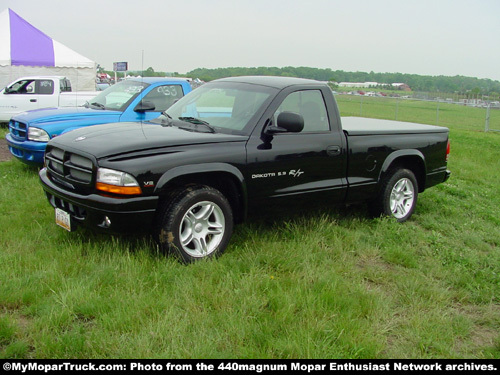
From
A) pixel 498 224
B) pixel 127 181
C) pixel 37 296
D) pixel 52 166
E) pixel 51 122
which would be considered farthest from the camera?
pixel 51 122

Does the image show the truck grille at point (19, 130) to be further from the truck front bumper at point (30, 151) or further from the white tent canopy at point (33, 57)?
the white tent canopy at point (33, 57)

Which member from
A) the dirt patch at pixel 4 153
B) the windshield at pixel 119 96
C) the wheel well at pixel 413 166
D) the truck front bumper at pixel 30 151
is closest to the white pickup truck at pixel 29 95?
the dirt patch at pixel 4 153

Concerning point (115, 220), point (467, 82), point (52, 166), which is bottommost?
point (115, 220)

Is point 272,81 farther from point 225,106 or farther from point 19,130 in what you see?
point 19,130

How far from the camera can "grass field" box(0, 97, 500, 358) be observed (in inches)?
119

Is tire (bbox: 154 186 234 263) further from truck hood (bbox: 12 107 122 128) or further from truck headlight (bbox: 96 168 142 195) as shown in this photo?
truck hood (bbox: 12 107 122 128)

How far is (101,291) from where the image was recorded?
3.60 m

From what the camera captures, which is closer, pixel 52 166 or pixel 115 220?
pixel 115 220

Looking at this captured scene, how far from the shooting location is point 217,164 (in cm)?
431

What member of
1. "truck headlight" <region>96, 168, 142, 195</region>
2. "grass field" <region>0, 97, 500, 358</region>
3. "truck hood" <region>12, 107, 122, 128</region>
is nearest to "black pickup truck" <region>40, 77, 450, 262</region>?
"truck headlight" <region>96, 168, 142, 195</region>

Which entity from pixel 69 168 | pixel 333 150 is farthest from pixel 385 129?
pixel 69 168

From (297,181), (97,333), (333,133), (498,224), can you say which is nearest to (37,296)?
(97,333)
